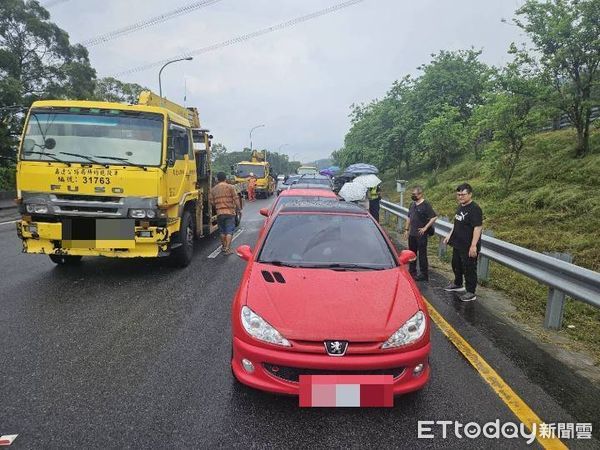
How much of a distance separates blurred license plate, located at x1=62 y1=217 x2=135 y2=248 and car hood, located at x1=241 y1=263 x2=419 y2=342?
313 cm

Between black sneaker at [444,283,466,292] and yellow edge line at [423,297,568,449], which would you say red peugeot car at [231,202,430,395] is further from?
black sneaker at [444,283,466,292]

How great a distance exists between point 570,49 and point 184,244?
36.0ft

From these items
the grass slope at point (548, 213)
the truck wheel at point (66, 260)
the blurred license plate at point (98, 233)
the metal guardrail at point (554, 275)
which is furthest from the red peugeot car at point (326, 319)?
the truck wheel at point (66, 260)

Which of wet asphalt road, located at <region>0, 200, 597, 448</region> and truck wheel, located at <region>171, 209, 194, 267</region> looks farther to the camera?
truck wheel, located at <region>171, 209, 194, 267</region>

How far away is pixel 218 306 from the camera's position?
529 centimetres

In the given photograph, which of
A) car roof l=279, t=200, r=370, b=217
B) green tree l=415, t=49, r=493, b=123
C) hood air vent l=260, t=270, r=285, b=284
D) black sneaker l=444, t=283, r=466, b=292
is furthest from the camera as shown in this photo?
green tree l=415, t=49, r=493, b=123

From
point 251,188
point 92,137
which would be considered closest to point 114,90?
point 251,188

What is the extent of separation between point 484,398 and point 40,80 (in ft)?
102

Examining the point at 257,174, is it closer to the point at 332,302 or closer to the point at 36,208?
the point at 36,208

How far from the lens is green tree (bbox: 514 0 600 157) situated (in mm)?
10602

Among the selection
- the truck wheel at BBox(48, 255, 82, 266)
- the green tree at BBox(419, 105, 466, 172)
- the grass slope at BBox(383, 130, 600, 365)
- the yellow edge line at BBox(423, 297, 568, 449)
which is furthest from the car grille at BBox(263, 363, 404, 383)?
the green tree at BBox(419, 105, 466, 172)

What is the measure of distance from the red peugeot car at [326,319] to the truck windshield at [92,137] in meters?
3.30

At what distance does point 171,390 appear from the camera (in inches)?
127

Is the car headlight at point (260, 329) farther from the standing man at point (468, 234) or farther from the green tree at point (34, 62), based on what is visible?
the green tree at point (34, 62)
